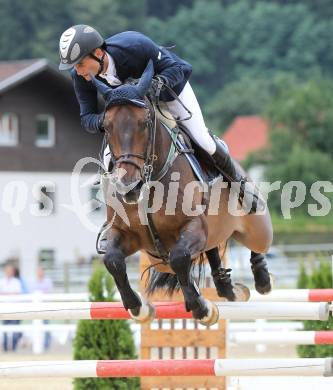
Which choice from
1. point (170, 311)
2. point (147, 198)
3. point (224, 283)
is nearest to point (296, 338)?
point (224, 283)

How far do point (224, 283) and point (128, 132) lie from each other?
1891 millimetres

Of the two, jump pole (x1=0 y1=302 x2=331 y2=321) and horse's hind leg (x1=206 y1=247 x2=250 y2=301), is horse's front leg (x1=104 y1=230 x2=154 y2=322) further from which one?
horse's hind leg (x1=206 y1=247 x2=250 y2=301)

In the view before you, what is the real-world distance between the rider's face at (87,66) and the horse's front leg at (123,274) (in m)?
0.92

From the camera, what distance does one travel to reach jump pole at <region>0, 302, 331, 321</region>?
573 cm

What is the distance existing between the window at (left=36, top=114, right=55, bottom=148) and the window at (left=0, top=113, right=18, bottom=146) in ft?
2.57

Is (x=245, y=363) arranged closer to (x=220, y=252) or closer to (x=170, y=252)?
(x=170, y=252)

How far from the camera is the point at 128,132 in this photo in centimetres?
555

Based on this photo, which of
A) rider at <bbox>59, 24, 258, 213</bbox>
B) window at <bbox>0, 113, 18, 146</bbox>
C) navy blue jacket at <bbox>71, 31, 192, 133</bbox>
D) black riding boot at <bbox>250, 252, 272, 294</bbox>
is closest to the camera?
rider at <bbox>59, 24, 258, 213</bbox>

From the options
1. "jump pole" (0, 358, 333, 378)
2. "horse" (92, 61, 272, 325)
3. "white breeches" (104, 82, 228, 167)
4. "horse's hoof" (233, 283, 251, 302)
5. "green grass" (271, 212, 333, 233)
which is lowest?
"jump pole" (0, 358, 333, 378)

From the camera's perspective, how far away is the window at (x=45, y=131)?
33.4m

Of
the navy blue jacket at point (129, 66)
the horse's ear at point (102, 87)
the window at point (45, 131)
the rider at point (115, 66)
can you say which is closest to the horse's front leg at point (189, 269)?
the rider at point (115, 66)

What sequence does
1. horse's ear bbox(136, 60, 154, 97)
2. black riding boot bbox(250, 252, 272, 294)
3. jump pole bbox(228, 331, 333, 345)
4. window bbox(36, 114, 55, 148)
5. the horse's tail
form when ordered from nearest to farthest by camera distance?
horse's ear bbox(136, 60, 154, 97)
jump pole bbox(228, 331, 333, 345)
the horse's tail
black riding boot bbox(250, 252, 272, 294)
window bbox(36, 114, 55, 148)

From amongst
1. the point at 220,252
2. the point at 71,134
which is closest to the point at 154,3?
the point at 71,134

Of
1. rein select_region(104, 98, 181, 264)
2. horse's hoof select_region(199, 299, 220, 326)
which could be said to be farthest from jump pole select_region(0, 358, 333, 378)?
rein select_region(104, 98, 181, 264)
